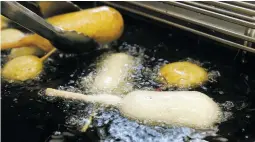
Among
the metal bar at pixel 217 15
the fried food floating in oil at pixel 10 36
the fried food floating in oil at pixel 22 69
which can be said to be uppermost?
the metal bar at pixel 217 15

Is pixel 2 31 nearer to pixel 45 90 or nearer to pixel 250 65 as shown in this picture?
pixel 45 90

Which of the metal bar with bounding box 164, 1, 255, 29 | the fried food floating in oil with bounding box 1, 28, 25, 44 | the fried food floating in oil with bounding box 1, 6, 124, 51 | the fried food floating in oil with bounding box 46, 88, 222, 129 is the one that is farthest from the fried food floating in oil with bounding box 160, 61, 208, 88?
the fried food floating in oil with bounding box 1, 28, 25, 44

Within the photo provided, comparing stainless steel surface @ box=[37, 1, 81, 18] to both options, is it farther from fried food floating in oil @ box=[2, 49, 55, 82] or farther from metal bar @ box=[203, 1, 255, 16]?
metal bar @ box=[203, 1, 255, 16]

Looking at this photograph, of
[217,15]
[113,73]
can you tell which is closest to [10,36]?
[113,73]

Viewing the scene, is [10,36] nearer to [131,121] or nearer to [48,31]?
[48,31]

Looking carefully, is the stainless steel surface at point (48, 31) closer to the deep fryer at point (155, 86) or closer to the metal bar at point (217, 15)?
the deep fryer at point (155, 86)

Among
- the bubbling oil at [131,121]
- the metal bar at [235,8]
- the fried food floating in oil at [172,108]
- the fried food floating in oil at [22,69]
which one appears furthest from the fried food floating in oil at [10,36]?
the metal bar at [235,8]
